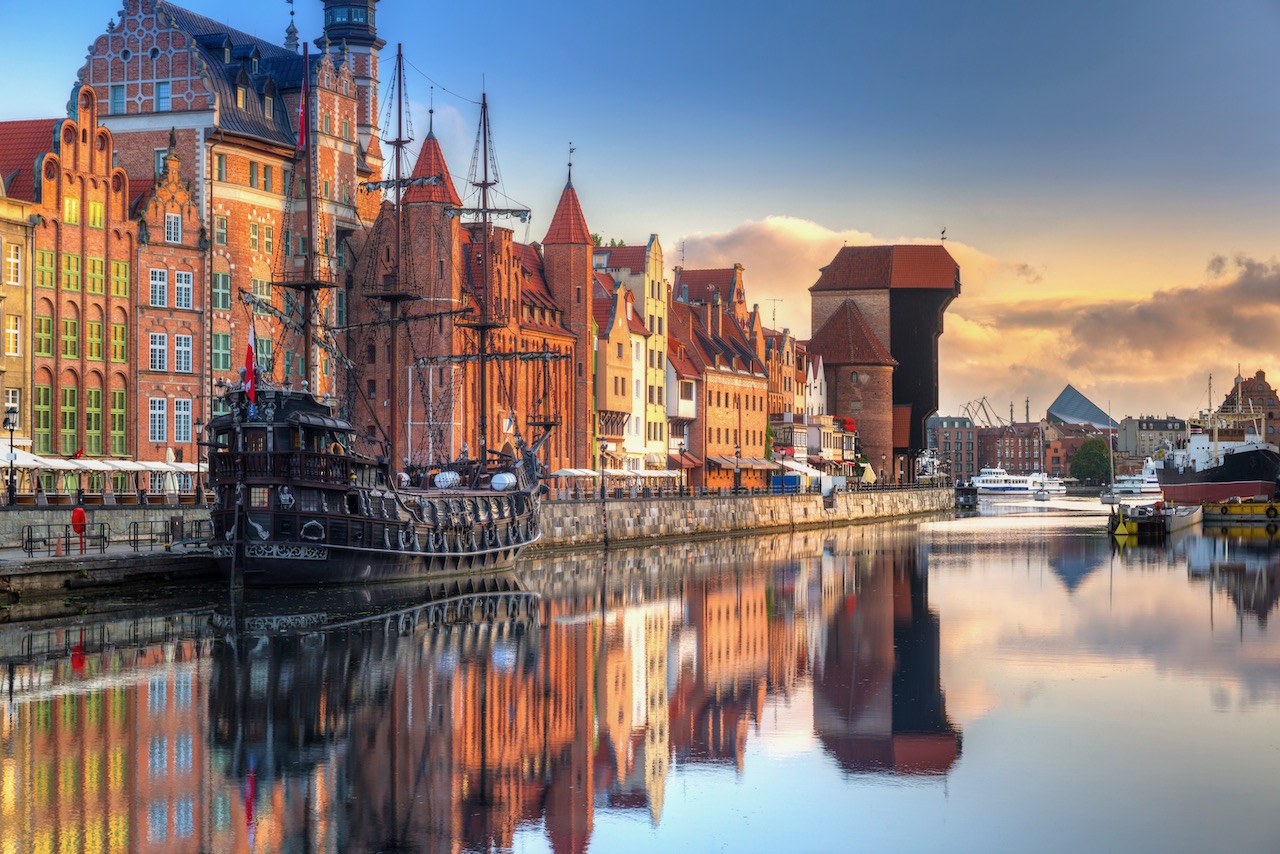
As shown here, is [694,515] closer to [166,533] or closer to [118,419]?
[118,419]

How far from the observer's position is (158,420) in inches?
2864

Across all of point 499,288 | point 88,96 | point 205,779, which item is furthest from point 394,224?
point 205,779

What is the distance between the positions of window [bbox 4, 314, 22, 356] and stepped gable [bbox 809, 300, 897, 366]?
108 meters

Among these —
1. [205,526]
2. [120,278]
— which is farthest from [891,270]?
[205,526]

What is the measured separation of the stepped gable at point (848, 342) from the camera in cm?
16450

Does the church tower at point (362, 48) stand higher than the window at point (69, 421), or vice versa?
the church tower at point (362, 48)

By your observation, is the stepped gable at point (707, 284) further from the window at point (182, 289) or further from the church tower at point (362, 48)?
the window at point (182, 289)

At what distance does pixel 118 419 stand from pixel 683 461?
176ft

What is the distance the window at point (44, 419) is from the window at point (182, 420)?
6.82m

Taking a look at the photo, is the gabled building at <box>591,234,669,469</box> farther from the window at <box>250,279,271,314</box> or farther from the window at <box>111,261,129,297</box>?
the window at <box>111,261,129,297</box>

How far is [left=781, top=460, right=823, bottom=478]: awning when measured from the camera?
136962 millimetres

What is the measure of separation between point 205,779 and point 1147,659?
79.9 feet

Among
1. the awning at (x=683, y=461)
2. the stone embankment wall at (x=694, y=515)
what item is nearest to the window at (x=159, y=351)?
the stone embankment wall at (x=694, y=515)

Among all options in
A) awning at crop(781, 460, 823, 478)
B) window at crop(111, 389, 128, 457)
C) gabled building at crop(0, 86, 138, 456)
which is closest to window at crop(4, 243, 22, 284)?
gabled building at crop(0, 86, 138, 456)
